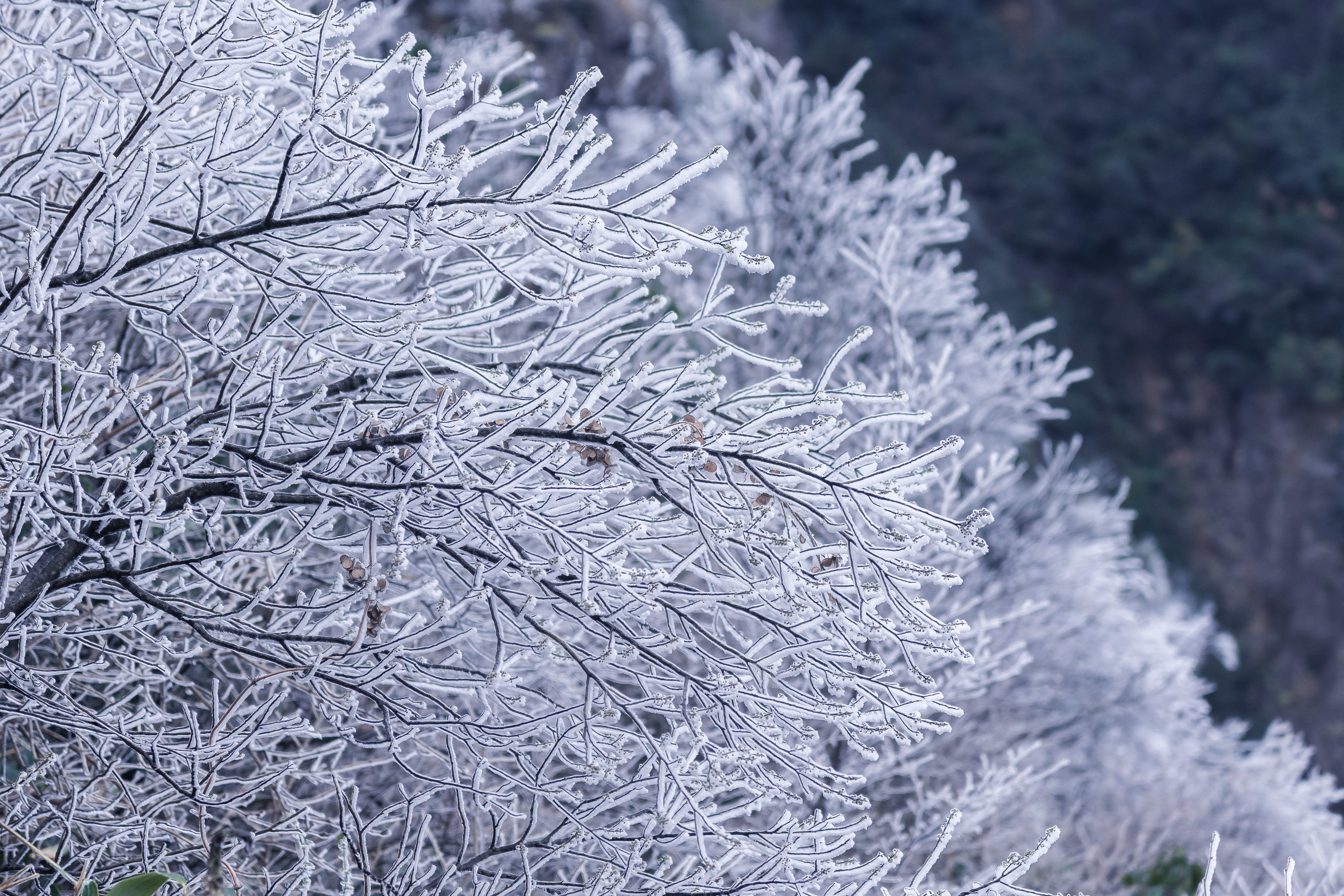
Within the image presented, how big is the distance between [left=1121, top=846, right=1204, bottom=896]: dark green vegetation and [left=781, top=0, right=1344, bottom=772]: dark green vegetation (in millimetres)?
17339

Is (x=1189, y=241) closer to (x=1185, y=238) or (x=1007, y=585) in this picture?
(x=1185, y=238)

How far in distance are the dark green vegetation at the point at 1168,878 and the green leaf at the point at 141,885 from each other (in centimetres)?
493

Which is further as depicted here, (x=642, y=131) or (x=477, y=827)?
(x=642, y=131)

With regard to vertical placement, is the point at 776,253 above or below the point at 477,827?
above

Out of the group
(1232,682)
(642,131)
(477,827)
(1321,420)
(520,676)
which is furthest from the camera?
(1321,420)

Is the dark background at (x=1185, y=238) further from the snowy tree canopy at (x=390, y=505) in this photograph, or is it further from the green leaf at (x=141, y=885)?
the green leaf at (x=141, y=885)

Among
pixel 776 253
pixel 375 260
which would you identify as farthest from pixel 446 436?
pixel 776 253

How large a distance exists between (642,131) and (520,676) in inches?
397

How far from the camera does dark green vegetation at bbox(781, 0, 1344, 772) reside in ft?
73.1

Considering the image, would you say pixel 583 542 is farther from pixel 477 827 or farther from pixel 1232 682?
pixel 1232 682

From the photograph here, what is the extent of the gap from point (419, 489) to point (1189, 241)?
2700 cm

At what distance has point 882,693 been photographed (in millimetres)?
2070

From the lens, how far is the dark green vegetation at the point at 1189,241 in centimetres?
2228

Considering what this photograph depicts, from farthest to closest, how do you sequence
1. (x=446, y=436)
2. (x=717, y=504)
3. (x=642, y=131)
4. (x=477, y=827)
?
(x=642, y=131)
(x=477, y=827)
(x=717, y=504)
(x=446, y=436)
